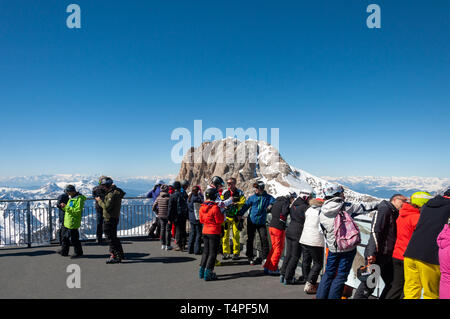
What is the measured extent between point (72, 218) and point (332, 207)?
6.91 meters

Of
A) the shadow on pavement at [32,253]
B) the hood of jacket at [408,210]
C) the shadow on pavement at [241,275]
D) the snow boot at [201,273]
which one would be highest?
the hood of jacket at [408,210]

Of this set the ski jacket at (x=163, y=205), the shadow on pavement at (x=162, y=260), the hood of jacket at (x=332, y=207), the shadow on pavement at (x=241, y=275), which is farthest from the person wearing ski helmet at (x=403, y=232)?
the ski jacket at (x=163, y=205)

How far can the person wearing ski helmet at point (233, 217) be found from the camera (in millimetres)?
7758

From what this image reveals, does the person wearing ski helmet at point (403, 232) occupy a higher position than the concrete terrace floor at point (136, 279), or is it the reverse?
the person wearing ski helmet at point (403, 232)

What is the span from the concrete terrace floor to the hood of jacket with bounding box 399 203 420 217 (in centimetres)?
228

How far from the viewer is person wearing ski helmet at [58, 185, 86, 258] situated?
319 inches

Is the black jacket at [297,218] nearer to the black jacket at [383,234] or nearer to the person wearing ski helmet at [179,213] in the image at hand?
the black jacket at [383,234]

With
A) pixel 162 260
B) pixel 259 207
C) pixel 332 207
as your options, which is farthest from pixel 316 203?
pixel 162 260

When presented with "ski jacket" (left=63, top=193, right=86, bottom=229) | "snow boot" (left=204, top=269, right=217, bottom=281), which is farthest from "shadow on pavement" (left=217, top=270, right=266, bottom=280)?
"ski jacket" (left=63, top=193, right=86, bottom=229)

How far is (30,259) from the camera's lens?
827 centimetres

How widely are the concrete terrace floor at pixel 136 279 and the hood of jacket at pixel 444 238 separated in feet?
8.27

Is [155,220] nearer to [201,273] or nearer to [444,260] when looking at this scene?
[201,273]
